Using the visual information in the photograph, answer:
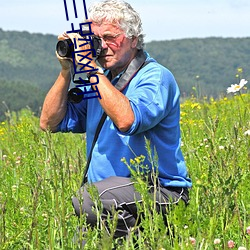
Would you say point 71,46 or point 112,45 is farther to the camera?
point 112,45

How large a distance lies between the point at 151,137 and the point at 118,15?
648 millimetres

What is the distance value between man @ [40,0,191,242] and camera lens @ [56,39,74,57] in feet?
0.12

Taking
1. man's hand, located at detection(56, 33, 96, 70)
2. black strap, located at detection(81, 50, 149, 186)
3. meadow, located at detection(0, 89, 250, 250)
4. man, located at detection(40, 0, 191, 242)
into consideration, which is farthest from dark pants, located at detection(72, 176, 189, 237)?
man's hand, located at detection(56, 33, 96, 70)

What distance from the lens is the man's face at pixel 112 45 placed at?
362cm

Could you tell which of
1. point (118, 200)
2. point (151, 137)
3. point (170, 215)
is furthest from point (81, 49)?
point (170, 215)

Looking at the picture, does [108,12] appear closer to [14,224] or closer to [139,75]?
[139,75]

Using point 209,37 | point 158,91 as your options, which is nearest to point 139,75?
point 158,91

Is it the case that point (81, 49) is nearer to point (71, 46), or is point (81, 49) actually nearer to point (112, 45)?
point (71, 46)

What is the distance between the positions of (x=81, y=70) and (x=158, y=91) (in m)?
0.39

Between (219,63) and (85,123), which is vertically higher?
(85,123)

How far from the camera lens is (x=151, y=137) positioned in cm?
360

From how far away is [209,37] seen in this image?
195m

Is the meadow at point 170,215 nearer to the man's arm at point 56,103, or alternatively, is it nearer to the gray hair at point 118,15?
the man's arm at point 56,103

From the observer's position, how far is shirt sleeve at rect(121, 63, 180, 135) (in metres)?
3.34
